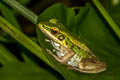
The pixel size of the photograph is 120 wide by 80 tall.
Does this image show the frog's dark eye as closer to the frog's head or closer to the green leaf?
the frog's head

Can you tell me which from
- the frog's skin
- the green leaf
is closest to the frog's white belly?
the frog's skin

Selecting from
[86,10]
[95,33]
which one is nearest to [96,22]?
[95,33]

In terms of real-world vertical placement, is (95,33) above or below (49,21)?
below

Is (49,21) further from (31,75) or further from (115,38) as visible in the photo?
(115,38)

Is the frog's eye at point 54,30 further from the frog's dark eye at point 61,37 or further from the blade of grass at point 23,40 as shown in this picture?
the blade of grass at point 23,40

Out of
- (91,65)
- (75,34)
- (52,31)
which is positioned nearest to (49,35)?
(52,31)

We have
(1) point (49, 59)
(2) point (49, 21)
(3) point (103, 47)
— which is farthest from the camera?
(3) point (103, 47)

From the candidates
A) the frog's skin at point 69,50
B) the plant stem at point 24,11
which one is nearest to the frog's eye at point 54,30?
the frog's skin at point 69,50

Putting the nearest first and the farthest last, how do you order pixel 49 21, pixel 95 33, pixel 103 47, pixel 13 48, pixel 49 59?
pixel 49 59 → pixel 49 21 → pixel 103 47 → pixel 95 33 → pixel 13 48
